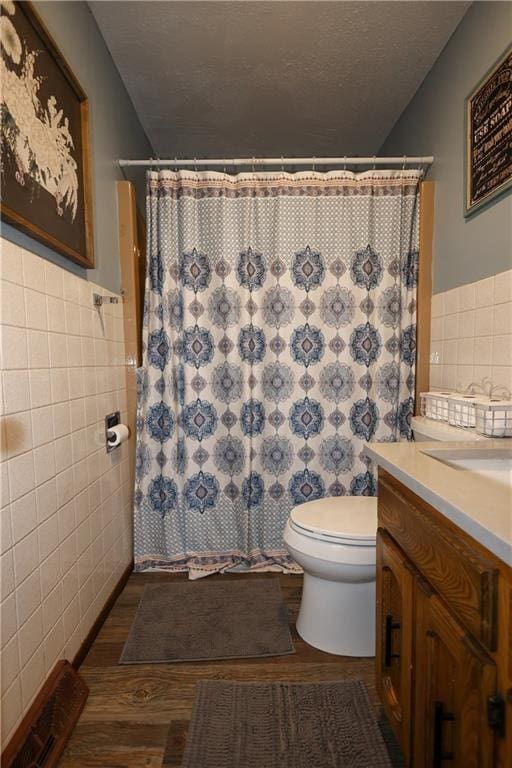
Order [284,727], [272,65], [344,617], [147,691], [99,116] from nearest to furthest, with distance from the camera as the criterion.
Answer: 1. [284,727]
2. [147,691]
3. [344,617]
4. [99,116]
5. [272,65]

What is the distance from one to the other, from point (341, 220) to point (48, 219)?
1.30 meters

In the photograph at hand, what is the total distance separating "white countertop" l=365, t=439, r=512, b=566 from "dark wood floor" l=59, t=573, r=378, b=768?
85 centimetres

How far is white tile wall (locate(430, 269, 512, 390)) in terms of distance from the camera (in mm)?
1350

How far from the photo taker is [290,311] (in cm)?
192

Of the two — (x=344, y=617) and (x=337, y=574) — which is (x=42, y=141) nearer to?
(x=337, y=574)

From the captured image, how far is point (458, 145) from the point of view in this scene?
1.65 metres

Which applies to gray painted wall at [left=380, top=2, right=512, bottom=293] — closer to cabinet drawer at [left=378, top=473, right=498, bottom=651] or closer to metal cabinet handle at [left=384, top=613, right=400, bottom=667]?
cabinet drawer at [left=378, top=473, right=498, bottom=651]

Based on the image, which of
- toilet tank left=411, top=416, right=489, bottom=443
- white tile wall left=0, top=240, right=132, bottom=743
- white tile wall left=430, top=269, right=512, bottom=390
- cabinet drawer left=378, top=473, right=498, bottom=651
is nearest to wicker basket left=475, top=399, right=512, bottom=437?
toilet tank left=411, top=416, right=489, bottom=443

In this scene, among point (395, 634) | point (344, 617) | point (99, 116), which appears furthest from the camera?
point (99, 116)

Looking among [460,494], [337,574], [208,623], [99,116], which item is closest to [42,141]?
[99,116]

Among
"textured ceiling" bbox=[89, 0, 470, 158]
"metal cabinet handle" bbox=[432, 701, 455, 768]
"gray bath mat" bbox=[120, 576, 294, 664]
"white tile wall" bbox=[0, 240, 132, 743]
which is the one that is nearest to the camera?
"metal cabinet handle" bbox=[432, 701, 455, 768]

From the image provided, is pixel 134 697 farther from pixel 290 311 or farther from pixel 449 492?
pixel 290 311

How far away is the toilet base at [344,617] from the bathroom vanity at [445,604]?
0.97ft

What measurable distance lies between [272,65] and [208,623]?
2488mm
